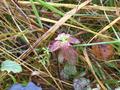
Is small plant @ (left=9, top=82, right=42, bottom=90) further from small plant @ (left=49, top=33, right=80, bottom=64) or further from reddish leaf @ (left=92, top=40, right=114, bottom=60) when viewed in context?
reddish leaf @ (left=92, top=40, right=114, bottom=60)

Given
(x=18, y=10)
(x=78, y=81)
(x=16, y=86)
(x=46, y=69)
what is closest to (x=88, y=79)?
(x=78, y=81)

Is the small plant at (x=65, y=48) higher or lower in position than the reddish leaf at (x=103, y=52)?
higher

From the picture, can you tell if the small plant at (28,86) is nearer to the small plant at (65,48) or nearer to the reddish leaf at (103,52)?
the small plant at (65,48)

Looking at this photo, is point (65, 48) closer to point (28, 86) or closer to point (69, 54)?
point (69, 54)

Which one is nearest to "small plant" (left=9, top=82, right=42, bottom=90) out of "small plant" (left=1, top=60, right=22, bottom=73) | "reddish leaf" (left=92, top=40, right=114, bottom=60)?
"small plant" (left=1, top=60, right=22, bottom=73)

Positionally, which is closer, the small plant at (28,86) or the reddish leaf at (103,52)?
the small plant at (28,86)

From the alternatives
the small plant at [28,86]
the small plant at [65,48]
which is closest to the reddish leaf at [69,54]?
the small plant at [65,48]

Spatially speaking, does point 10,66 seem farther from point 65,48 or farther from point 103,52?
point 103,52

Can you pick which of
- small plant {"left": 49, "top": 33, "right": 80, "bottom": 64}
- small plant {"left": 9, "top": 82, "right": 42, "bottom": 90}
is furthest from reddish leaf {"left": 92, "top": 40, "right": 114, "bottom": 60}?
small plant {"left": 9, "top": 82, "right": 42, "bottom": 90}

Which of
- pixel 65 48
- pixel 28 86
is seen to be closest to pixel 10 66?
pixel 28 86

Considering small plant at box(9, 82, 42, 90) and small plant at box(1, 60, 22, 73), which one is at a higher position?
small plant at box(1, 60, 22, 73)

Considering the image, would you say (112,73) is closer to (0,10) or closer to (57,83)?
(57,83)

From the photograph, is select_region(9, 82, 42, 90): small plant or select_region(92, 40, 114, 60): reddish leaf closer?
select_region(9, 82, 42, 90): small plant
